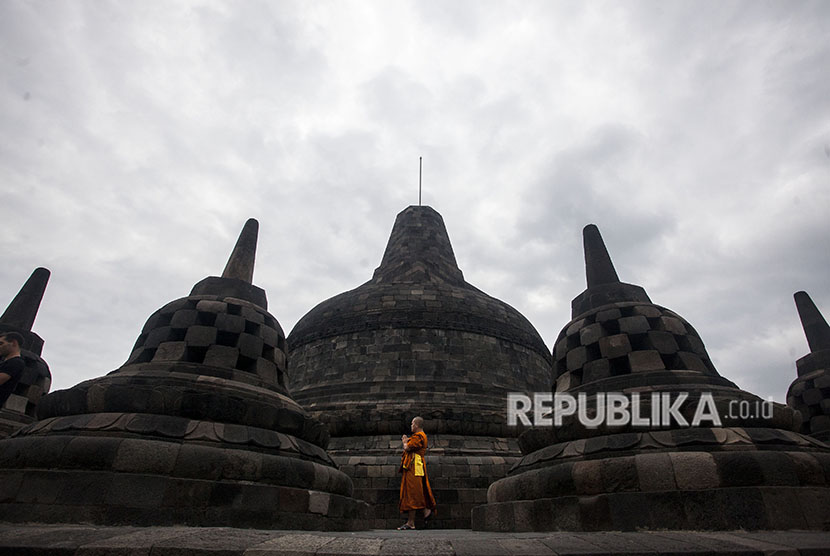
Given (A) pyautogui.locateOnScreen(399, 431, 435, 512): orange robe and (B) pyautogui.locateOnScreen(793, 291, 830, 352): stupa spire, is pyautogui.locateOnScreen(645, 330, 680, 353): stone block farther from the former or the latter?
(B) pyautogui.locateOnScreen(793, 291, 830, 352): stupa spire

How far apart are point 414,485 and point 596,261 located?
5885 millimetres

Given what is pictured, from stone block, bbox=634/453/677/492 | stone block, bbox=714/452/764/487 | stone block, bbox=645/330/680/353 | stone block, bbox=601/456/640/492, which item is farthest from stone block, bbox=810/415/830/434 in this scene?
stone block, bbox=601/456/640/492

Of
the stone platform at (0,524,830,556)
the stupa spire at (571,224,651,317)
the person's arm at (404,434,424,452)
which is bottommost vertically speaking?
the stone platform at (0,524,830,556)

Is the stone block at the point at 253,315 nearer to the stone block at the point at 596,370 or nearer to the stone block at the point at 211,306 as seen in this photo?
the stone block at the point at 211,306

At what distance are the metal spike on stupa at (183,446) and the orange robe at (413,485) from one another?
2.82 feet

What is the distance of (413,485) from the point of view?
7285 mm

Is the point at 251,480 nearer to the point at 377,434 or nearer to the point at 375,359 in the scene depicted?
the point at 377,434

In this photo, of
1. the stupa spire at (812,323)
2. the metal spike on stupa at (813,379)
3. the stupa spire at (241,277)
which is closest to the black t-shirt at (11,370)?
the stupa spire at (241,277)

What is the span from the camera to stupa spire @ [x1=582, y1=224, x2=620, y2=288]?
9.45 metres

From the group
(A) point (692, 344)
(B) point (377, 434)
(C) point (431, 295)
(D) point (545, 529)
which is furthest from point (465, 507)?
(C) point (431, 295)

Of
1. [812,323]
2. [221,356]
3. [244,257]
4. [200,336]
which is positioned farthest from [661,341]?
[812,323]

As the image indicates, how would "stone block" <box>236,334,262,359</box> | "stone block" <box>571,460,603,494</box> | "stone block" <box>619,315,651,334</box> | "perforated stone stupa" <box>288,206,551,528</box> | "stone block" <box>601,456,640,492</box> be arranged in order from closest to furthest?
1. "stone block" <box>601,456,640,492</box>
2. "stone block" <box>571,460,603,494</box>
3. "stone block" <box>619,315,651,334</box>
4. "stone block" <box>236,334,262,359</box>
5. "perforated stone stupa" <box>288,206,551,528</box>

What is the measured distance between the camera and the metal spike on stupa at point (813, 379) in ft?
39.9

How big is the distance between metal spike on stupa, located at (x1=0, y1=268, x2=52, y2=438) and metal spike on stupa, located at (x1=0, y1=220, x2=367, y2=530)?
7.18 meters
